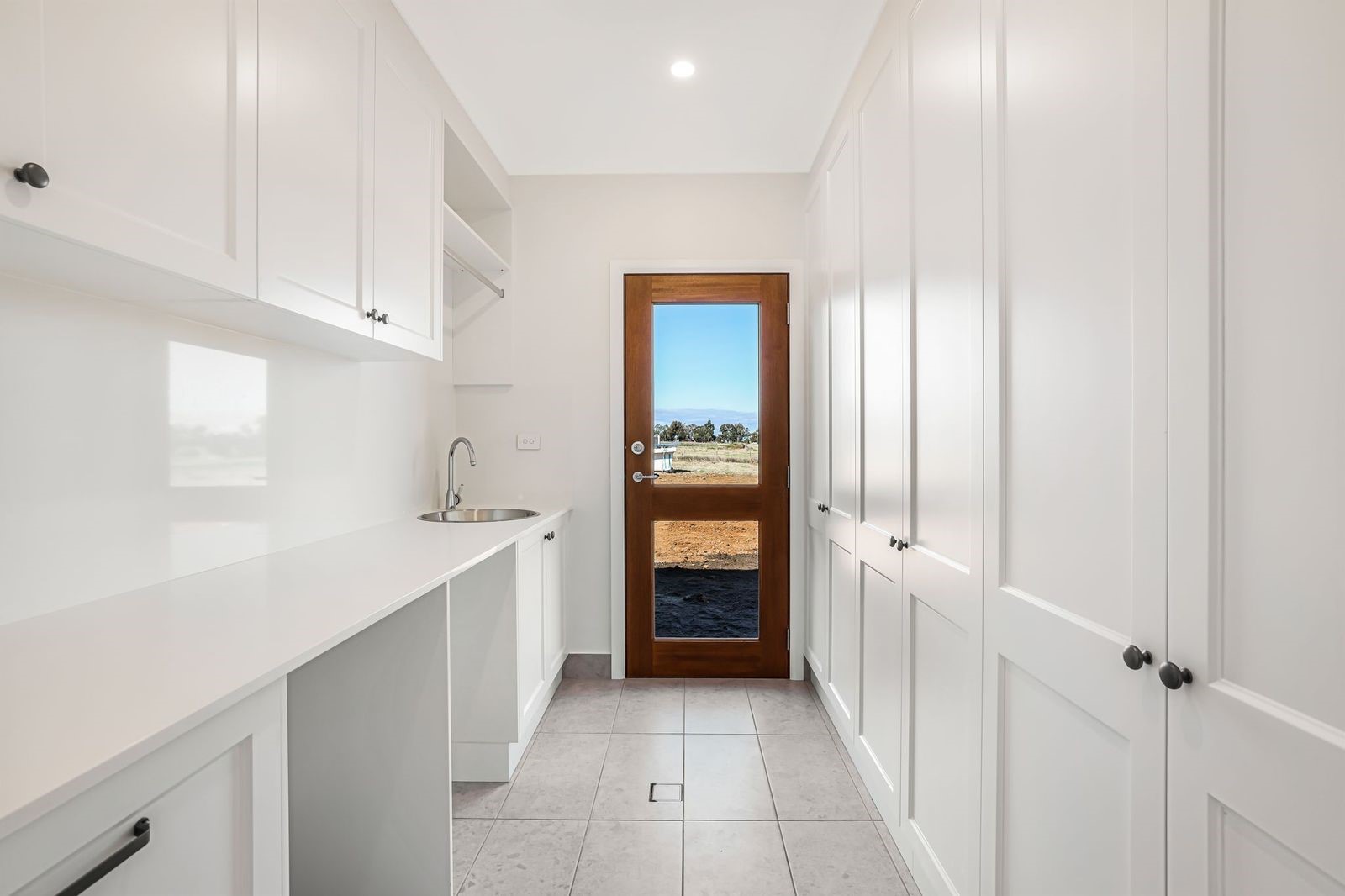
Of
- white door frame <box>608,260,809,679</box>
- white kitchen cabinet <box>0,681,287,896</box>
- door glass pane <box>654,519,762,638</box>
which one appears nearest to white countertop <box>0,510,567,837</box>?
white kitchen cabinet <box>0,681,287,896</box>

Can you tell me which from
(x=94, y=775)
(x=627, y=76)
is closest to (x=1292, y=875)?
(x=94, y=775)

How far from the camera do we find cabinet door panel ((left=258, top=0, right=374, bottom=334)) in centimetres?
129

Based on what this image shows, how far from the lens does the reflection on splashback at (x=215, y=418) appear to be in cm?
140

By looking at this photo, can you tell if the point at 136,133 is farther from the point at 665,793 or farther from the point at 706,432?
the point at 706,432

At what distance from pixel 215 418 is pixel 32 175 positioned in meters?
0.83

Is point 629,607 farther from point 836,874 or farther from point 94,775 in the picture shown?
point 94,775

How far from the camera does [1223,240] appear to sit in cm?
75

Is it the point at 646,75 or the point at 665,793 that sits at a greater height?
the point at 646,75

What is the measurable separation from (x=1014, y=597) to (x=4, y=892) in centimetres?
138

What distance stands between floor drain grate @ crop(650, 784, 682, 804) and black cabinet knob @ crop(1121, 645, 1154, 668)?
160 cm

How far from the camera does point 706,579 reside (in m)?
3.23

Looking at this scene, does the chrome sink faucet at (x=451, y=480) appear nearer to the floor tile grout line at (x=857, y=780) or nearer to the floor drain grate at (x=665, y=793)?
the floor drain grate at (x=665, y=793)

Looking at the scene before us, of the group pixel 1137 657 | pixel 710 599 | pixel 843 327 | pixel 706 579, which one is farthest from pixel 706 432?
pixel 1137 657

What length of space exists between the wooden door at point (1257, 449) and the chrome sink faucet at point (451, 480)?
2571 millimetres
